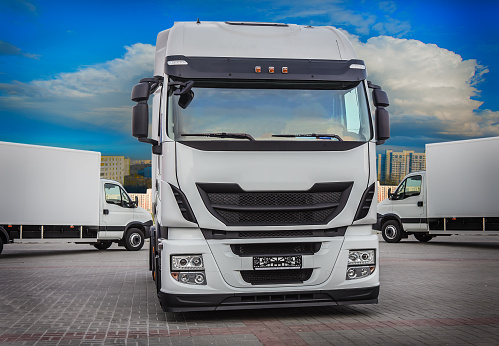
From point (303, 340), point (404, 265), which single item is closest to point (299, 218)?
point (303, 340)

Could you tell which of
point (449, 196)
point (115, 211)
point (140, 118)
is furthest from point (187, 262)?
point (449, 196)

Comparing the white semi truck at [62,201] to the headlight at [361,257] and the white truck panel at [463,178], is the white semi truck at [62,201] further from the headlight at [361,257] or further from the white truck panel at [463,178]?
the headlight at [361,257]

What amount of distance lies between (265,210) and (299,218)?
434 mm

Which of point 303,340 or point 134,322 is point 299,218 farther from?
point 134,322

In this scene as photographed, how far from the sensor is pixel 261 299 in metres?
7.86

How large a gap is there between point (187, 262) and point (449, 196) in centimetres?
1677

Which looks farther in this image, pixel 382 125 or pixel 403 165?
pixel 403 165

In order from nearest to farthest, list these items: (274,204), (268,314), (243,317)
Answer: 1. (274,204)
2. (243,317)
3. (268,314)

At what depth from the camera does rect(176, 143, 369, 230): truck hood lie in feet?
25.2

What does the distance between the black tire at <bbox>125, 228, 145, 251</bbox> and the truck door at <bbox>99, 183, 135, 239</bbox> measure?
28 centimetres

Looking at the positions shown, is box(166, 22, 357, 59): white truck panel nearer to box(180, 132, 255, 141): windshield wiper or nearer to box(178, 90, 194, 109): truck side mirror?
box(178, 90, 194, 109): truck side mirror

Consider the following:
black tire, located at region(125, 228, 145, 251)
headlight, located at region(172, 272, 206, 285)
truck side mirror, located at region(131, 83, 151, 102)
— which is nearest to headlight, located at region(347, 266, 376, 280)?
headlight, located at region(172, 272, 206, 285)

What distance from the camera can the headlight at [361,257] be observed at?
805 cm

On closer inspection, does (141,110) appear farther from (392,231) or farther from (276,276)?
(392,231)
